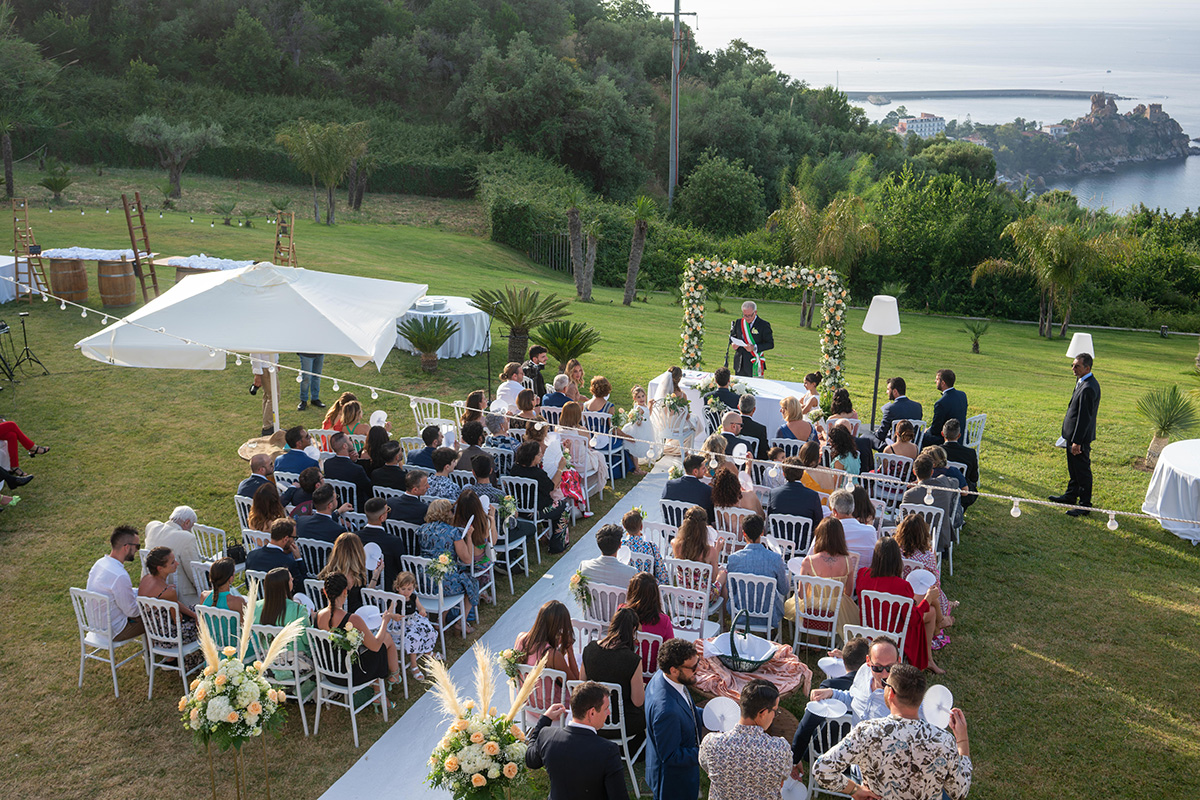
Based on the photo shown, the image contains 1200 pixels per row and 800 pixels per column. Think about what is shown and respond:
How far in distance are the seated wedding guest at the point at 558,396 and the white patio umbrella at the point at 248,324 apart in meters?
2.22

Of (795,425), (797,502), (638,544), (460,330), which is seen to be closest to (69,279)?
(460,330)

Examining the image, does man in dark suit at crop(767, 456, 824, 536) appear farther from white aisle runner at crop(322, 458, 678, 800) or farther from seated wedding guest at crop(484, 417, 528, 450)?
seated wedding guest at crop(484, 417, 528, 450)

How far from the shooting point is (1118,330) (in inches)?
1199

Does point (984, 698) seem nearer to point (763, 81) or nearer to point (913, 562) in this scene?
point (913, 562)

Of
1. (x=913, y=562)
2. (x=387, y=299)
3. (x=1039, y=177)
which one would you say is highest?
(x=1039, y=177)

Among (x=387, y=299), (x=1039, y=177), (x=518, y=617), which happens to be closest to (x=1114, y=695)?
(x=518, y=617)

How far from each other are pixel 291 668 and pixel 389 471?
2.37m

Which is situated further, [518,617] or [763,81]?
[763,81]

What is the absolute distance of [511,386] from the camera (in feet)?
36.2

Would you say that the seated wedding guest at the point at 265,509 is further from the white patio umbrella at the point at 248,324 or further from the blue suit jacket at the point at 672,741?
the blue suit jacket at the point at 672,741

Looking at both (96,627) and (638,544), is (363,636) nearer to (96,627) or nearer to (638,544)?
(96,627)

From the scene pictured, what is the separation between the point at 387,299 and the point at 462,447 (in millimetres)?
1952

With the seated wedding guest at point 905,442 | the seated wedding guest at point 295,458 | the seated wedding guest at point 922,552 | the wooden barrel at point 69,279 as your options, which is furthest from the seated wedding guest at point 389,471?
the wooden barrel at point 69,279

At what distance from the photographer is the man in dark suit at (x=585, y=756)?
4.01m
